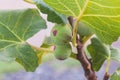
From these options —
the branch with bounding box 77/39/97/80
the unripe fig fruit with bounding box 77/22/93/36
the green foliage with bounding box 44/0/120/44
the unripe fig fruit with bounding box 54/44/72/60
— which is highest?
the green foliage with bounding box 44/0/120/44

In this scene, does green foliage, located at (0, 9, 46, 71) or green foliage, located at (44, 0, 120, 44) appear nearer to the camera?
green foliage, located at (44, 0, 120, 44)

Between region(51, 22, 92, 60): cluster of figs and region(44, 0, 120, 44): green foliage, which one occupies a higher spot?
region(44, 0, 120, 44): green foliage

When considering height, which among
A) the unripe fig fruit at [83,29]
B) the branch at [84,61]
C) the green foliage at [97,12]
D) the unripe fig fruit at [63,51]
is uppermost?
the green foliage at [97,12]

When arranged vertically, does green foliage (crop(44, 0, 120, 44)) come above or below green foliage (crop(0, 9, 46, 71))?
above

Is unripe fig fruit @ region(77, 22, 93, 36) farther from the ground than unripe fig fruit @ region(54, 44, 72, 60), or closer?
farther from the ground

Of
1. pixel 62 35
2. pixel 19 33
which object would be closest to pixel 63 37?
pixel 62 35

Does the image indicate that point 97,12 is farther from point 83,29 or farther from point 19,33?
point 19,33

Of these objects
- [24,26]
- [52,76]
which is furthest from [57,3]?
[52,76]
